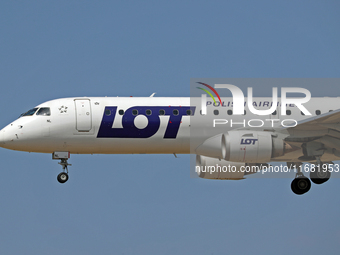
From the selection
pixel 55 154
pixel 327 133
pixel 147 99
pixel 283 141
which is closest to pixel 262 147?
pixel 283 141

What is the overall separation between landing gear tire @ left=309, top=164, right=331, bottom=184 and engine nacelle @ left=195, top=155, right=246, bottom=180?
4.43 meters

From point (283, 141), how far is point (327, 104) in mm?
5203

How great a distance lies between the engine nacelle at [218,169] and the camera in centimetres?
4416

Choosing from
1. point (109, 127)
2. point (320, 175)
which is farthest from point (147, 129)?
point (320, 175)

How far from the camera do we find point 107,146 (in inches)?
1602

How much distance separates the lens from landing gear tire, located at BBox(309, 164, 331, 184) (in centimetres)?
4203

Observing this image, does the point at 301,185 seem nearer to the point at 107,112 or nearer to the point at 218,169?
the point at 218,169

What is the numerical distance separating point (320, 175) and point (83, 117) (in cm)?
1480

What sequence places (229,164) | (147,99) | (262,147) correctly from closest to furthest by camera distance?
(262,147) → (147,99) → (229,164)

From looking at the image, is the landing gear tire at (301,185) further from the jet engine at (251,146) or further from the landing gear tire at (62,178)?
the landing gear tire at (62,178)

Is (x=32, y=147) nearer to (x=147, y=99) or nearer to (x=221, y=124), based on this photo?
(x=147, y=99)

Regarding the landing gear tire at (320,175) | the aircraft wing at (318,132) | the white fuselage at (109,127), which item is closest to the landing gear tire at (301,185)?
the landing gear tire at (320,175)

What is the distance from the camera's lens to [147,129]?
132 ft

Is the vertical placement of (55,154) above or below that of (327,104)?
below
